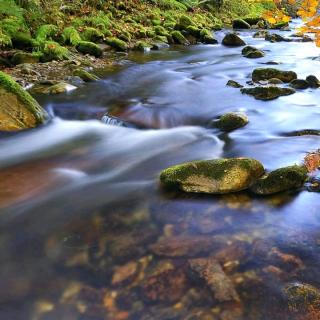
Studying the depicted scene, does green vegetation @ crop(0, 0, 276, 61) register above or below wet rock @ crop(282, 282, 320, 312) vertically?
above

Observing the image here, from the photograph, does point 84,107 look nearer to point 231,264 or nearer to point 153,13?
point 231,264

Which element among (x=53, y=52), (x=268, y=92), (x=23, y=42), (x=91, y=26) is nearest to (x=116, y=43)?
(x=91, y=26)

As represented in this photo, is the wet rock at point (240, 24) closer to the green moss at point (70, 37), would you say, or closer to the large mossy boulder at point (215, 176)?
the green moss at point (70, 37)

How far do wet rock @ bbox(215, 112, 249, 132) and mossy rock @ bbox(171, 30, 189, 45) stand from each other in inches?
462

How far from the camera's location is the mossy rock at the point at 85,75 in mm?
11127

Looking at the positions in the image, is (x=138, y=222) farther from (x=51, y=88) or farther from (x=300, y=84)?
(x=300, y=84)

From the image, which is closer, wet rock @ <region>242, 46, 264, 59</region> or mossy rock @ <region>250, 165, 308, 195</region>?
mossy rock @ <region>250, 165, 308, 195</region>

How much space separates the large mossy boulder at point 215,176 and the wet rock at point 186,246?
91cm

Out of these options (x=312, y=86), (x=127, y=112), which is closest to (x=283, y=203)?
(x=127, y=112)

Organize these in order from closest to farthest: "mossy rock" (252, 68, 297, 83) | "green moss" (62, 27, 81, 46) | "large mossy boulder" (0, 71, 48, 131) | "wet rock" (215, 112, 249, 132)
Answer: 1. "large mossy boulder" (0, 71, 48, 131)
2. "wet rock" (215, 112, 249, 132)
3. "mossy rock" (252, 68, 297, 83)
4. "green moss" (62, 27, 81, 46)

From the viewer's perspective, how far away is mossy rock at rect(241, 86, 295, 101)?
998 centimetres

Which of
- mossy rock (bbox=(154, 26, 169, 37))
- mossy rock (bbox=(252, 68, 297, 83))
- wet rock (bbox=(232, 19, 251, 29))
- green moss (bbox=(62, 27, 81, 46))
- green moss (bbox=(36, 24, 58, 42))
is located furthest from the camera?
wet rock (bbox=(232, 19, 251, 29))

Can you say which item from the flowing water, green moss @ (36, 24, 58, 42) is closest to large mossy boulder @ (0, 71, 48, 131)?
the flowing water

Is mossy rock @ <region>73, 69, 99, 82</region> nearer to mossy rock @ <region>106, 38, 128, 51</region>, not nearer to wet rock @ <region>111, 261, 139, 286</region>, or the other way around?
mossy rock @ <region>106, 38, 128, 51</region>
